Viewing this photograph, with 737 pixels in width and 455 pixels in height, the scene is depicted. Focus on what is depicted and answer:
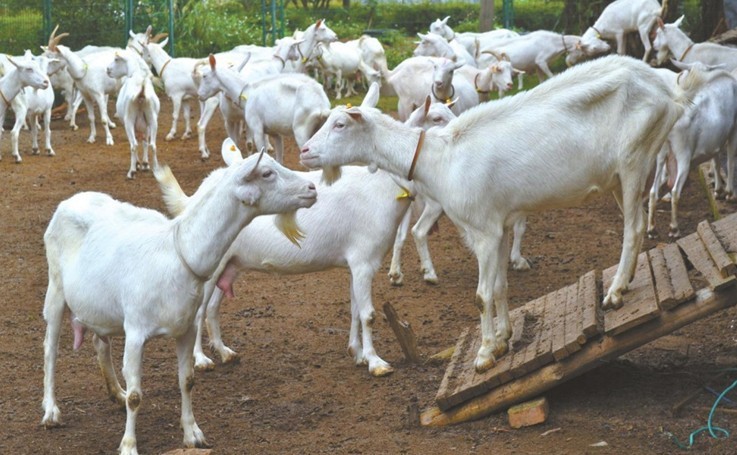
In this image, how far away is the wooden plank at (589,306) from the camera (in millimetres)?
6043

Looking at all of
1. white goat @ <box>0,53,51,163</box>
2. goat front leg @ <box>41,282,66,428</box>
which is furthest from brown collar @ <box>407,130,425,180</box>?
white goat @ <box>0,53,51,163</box>

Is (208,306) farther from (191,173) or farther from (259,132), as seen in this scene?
(191,173)

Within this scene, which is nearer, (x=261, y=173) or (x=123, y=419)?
(x=261, y=173)

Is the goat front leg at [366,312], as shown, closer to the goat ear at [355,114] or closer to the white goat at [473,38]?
the goat ear at [355,114]

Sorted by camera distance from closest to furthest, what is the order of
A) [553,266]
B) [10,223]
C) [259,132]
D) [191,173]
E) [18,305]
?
[18,305], [553,266], [10,223], [259,132], [191,173]

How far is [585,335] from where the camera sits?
602 centimetres

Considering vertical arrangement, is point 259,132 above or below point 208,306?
below

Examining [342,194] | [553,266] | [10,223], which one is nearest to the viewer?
[342,194]

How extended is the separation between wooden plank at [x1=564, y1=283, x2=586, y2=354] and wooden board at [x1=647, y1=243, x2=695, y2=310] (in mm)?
473

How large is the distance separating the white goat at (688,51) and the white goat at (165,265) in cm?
876

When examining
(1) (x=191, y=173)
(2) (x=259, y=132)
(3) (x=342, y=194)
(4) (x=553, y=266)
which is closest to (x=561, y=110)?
(3) (x=342, y=194)

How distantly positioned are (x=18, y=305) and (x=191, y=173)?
6.25 meters

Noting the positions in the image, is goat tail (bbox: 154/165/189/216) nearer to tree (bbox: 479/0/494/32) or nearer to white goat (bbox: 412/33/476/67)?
white goat (bbox: 412/33/476/67)

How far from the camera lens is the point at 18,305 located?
30.4ft
